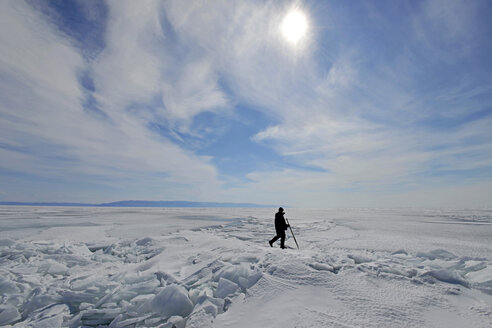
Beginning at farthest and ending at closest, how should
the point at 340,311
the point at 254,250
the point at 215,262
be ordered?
1. the point at 254,250
2. the point at 215,262
3. the point at 340,311

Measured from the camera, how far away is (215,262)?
5.10m

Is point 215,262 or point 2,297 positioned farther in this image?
point 215,262

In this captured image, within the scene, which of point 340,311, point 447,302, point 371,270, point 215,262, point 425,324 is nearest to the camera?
point 425,324

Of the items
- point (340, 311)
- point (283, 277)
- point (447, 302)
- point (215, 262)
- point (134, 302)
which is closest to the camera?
point (340, 311)

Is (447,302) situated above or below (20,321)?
above

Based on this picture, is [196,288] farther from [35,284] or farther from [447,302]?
[447,302]

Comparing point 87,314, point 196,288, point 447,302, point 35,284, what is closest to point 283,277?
point 196,288

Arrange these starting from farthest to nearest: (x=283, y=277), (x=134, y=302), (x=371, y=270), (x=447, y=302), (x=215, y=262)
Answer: (x=215, y=262)
(x=371, y=270)
(x=283, y=277)
(x=134, y=302)
(x=447, y=302)

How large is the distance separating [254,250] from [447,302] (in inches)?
161

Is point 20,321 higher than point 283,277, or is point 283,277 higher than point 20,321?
point 283,277

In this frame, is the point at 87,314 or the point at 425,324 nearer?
the point at 425,324

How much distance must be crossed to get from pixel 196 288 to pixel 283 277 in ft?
5.16

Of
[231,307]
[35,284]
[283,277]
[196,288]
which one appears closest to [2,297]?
[35,284]

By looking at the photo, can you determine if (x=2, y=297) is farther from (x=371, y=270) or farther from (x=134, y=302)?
(x=371, y=270)
